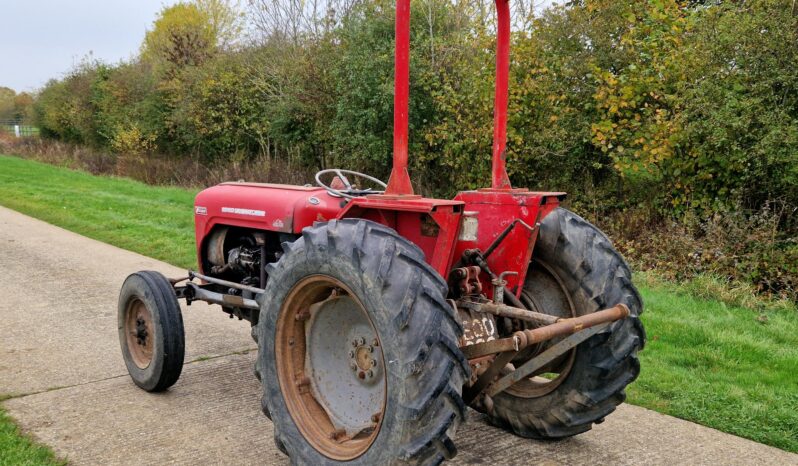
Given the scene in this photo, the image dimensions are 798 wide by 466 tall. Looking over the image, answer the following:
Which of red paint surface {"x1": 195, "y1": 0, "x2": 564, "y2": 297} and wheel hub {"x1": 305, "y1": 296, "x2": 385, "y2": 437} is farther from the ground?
red paint surface {"x1": 195, "y1": 0, "x2": 564, "y2": 297}

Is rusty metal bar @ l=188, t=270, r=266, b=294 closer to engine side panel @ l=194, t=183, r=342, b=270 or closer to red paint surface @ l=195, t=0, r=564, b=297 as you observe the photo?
engine side panel @ l=194, t=183, r=342, b=270

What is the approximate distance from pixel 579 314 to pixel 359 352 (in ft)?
3.75

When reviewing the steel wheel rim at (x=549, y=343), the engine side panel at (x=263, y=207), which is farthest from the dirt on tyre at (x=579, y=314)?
the engine side panel at (x=263, y=207)

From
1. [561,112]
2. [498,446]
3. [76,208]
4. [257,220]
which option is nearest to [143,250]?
[76,208]

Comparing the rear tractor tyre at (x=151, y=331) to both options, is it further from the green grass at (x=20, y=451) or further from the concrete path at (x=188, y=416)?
the green grass at (x=20, y=451)

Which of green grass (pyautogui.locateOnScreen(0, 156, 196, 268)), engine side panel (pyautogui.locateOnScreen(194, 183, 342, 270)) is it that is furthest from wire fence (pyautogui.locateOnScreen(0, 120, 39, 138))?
engine side panel (pyautogui.locateOnScreen(194, 183, 342, 270))

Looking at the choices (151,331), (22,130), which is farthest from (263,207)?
(22,130)

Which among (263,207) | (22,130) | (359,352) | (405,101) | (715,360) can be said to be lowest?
(715,360)

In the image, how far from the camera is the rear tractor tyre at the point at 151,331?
425cm

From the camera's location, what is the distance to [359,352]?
10.3 feet

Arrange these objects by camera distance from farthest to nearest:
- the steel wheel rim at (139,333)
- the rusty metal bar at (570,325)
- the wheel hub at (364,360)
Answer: the steel wheel rim at (139,333) < the wheel hub at (364,360) < the rusty metal bar at (570,325)

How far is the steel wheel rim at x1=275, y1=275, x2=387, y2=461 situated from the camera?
3090 millimetres

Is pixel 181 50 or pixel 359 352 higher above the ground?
pixel 181 50

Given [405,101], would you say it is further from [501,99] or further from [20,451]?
[20,451]
